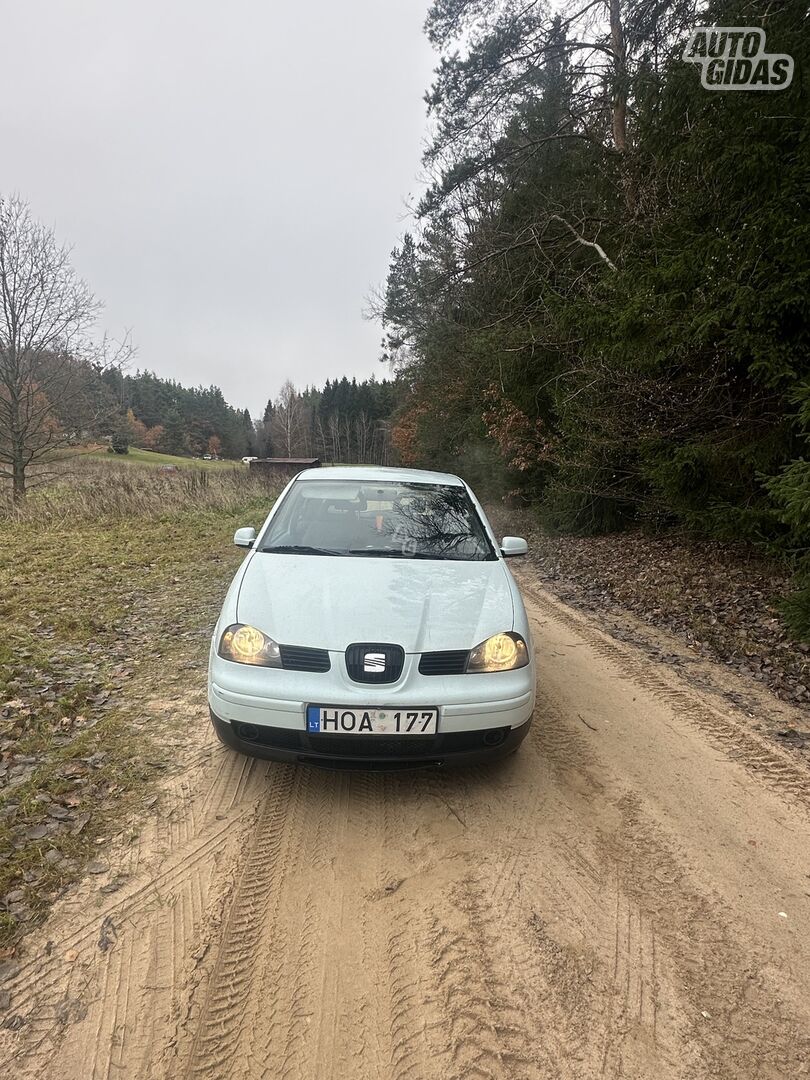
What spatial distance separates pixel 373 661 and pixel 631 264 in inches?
218

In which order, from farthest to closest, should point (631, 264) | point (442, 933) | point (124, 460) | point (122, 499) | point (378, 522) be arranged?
1. point (124, 460)
2. point (122, 499)
3. point (631, 264)
4. point (378, 522)
5. point (442, 933)

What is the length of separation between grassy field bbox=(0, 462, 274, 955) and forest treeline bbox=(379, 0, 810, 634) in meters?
4.87

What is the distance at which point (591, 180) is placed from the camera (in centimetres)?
944

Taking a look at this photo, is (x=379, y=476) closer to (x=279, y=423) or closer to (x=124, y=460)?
(x=124, y=460)

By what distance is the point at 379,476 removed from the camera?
4316mm

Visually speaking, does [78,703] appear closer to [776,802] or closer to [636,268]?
[776,802]

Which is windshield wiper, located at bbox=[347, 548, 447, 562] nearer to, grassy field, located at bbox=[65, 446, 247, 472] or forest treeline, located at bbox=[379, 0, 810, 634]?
forest treeline, located at bbox=[379, 0, 810, 634]

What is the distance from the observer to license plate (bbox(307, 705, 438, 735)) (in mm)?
2410

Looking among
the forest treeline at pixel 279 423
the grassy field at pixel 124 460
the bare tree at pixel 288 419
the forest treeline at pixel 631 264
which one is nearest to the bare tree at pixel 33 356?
the grassy field at pixel 124 460

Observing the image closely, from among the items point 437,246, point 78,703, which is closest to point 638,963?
point 78,703

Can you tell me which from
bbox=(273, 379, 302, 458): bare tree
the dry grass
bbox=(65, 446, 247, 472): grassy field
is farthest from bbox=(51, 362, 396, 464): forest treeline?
the dry grass

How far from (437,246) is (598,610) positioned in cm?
1428

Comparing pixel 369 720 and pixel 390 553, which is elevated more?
pixel 390 553

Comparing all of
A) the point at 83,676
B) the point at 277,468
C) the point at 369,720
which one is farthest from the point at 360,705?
the point at 277,468
